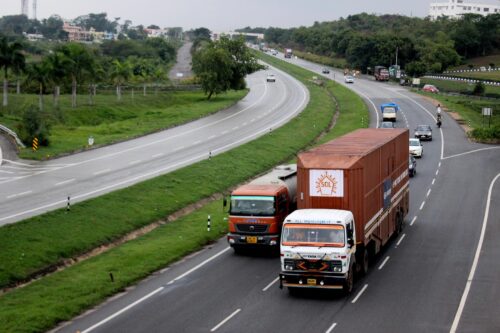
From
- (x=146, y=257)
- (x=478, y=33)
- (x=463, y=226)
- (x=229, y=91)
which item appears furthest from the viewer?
(x=478, y=33)

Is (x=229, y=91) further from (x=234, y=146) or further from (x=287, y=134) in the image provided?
(x=234, y=146)

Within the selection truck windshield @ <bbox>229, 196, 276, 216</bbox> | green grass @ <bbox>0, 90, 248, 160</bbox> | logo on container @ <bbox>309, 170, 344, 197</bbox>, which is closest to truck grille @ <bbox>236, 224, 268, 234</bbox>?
truck windshield @ <bbox>229, 196, 276, 216</bbox>

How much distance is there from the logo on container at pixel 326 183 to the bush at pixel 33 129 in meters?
36.0

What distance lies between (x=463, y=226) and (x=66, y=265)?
18.4 metres

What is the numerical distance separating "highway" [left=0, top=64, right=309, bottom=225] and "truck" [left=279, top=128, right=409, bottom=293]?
614 inches

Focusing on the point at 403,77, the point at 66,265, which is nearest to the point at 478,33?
the point at 403,77

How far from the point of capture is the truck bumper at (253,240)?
104 ft

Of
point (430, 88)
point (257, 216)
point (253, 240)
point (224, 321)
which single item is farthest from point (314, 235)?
point (430, 88)

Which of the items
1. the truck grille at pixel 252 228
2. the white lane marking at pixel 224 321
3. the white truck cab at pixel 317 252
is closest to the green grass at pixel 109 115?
the truck grille at pixel 252 228

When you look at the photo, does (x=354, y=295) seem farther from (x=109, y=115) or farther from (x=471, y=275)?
(x=109, y=115)

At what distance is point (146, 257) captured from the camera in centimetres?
3209

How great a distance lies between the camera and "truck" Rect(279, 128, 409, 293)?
2581cm

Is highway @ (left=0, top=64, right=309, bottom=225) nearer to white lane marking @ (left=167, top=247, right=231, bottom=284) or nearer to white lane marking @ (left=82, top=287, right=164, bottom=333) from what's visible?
white lane marking @ (left=167, top=247, right=231, bottom=284)

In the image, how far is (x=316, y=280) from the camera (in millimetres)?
25828
